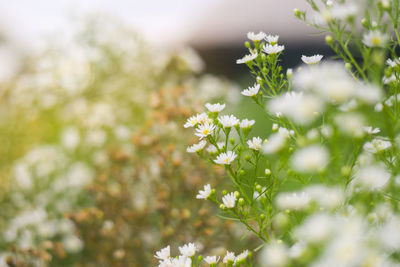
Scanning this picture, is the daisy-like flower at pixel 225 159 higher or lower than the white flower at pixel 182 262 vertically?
higher

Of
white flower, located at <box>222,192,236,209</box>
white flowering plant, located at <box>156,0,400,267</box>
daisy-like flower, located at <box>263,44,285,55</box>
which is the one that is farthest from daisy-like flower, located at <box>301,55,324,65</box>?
white flower, located at <box>222,192,236,209</box>

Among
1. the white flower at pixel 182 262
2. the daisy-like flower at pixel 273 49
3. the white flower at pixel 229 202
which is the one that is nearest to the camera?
the white flower at pixel 182 262

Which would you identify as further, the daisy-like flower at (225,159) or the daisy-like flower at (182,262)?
the daisy-like flower at (225,159)

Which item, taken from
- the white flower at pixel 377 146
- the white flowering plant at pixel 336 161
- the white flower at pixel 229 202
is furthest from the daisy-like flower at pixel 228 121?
the white flower at pixel 377 146

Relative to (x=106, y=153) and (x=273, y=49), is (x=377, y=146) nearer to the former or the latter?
(x=273, y=49)

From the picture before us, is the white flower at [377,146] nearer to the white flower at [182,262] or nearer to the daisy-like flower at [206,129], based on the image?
the daisy-like flower at [206,129]

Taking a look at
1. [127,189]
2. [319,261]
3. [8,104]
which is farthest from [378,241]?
[8,104]

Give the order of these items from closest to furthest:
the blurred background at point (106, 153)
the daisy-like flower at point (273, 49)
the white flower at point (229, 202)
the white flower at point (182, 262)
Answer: the white flower at point (182, 262) < the white flower at point (229, 202) < the daisy-like flower at point (273, 49) < the blurred background at point (106, 153)

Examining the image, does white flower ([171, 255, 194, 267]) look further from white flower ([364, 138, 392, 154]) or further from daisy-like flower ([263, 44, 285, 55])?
daisy-like flower ([263, 44, 285, 55])

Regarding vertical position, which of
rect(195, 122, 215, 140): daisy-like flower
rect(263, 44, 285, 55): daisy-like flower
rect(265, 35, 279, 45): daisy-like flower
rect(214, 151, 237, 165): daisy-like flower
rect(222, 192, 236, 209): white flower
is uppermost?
rect(265, 35, 279, 45): daisy-like flower
